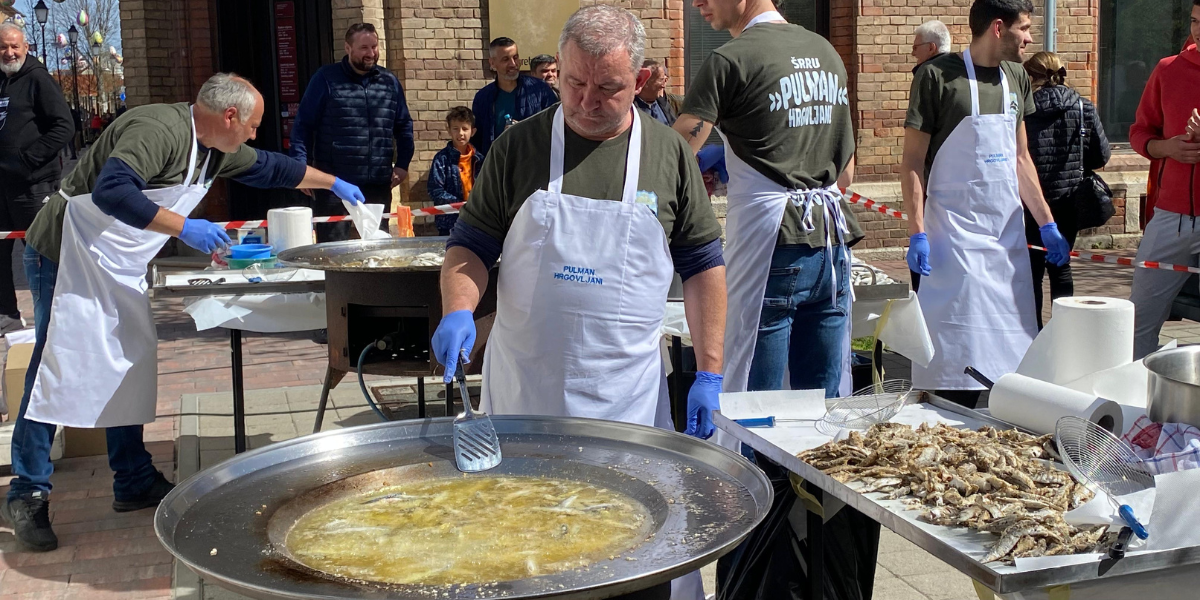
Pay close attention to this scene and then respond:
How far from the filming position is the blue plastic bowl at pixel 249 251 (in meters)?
5.16

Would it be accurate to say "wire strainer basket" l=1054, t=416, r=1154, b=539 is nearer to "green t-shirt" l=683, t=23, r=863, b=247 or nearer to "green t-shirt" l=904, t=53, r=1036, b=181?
"green t-shirt" l=683, t=23, r=863, b=247

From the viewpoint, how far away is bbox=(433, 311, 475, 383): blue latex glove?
2.84m

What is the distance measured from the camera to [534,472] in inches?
90.7

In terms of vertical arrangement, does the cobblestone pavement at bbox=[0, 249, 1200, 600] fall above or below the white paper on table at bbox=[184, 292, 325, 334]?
below

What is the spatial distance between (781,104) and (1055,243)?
2.03m

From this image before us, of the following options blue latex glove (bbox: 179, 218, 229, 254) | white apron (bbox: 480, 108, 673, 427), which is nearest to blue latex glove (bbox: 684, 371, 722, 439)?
white apron (bbox: 480, 108, 673, 427)

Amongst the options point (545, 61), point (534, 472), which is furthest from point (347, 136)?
point (534, 472)

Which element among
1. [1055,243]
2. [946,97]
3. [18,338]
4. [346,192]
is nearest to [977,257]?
[1055,243]

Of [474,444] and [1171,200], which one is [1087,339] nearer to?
[474,444]

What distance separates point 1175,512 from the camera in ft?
6.36

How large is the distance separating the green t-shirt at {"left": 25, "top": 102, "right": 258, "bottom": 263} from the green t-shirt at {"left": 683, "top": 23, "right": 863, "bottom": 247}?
201cm

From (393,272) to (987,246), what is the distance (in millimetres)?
2509

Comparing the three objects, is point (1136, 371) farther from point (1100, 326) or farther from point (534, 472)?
point (534, 472)

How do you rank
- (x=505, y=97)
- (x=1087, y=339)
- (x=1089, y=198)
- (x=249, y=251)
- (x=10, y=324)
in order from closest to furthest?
1. (x=1087, y=339)
2. (x=249, y=251)
3. (x=1089, y=198)
4. (x=505, y=97)
5. (x=10, y=324)
